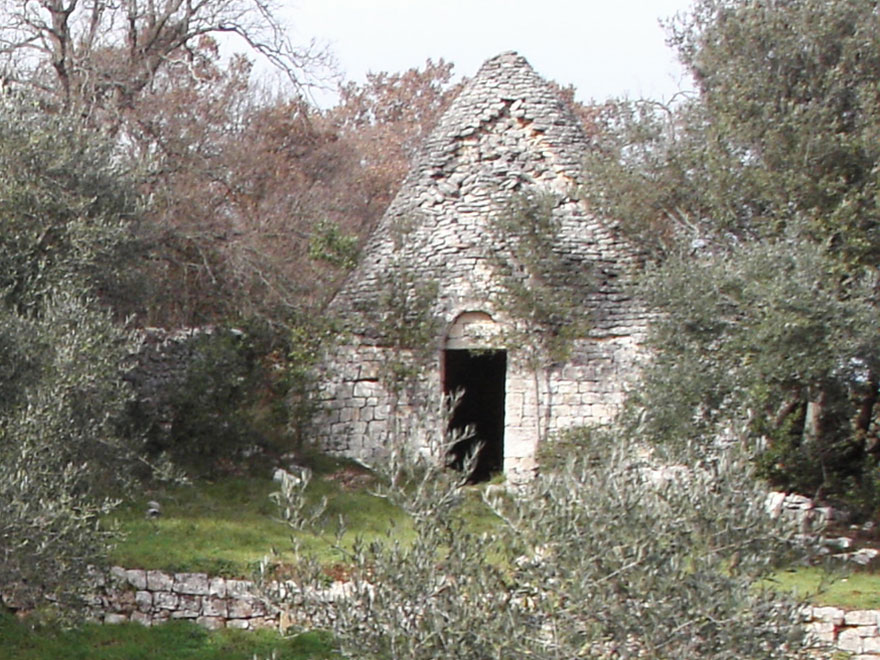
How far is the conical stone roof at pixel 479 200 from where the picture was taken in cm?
1712

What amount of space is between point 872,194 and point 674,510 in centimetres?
868

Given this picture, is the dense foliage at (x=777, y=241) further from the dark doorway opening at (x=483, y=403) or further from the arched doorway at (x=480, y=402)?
the dark doorway opening at (x=483, y=403)

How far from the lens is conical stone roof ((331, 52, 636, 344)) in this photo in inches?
674

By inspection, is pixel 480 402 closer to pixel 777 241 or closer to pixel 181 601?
pixel 777 241

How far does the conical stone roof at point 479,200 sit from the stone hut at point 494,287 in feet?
0.08

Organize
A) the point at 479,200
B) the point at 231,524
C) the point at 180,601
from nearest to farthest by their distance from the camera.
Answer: the point at 180,601, the point at 231,524, the point at 479,200

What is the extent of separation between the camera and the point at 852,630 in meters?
10.3

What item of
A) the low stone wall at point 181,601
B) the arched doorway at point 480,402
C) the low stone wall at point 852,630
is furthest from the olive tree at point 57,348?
the arched doorway at point 480,402

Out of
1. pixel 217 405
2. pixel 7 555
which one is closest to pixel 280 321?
pixel 217 405

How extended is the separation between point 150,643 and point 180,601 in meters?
0.79

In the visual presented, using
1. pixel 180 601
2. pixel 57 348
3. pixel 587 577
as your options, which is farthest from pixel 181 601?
pixel 587 577

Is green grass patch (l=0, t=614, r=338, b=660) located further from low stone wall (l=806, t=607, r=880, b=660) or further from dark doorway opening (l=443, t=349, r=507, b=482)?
dark doorway opening (l=443, t=349, r=507, b=482)

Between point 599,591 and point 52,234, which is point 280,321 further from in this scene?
point 599,591

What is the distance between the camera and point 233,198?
2344cm
